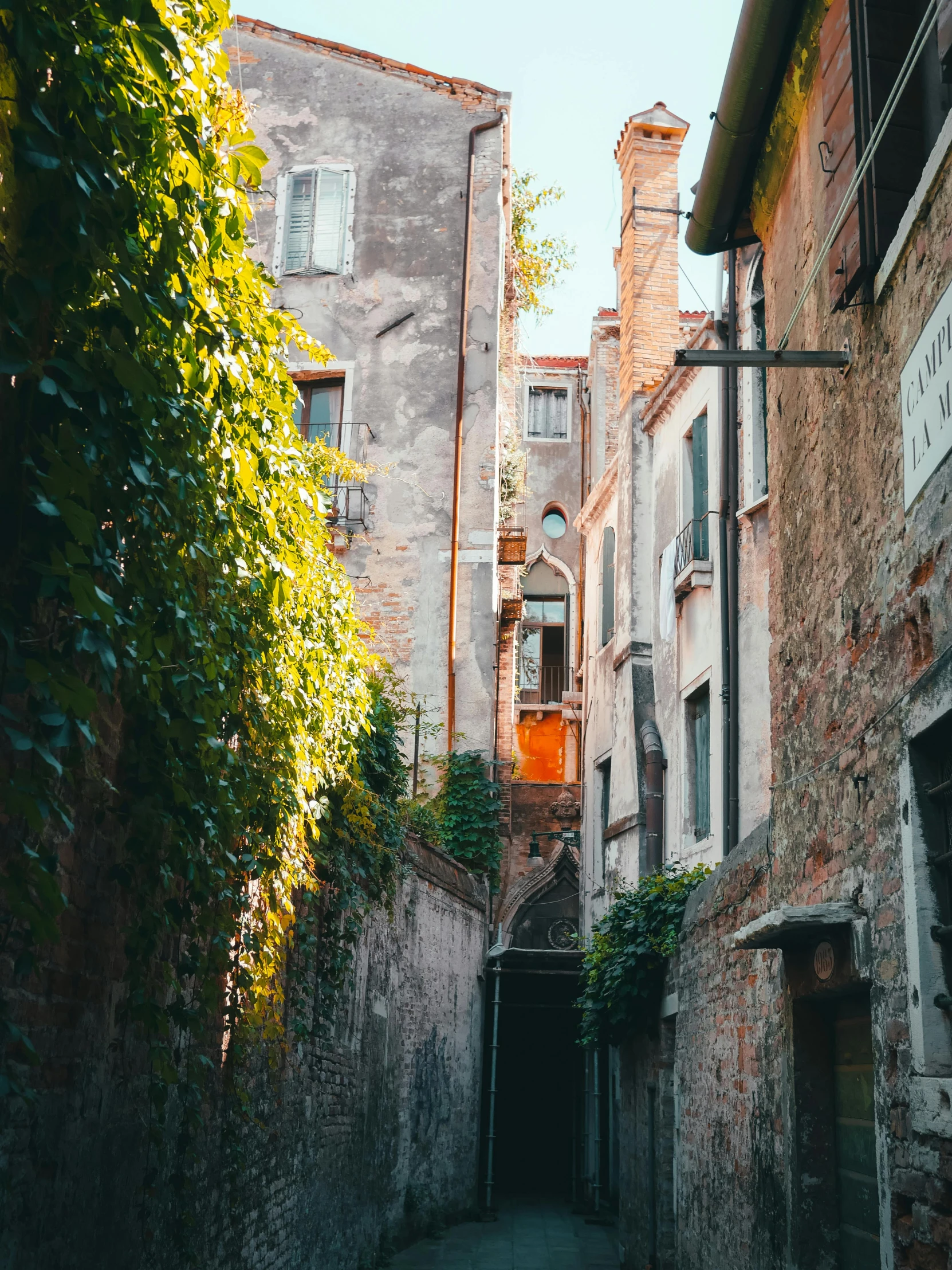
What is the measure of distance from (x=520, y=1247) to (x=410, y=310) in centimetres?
1183

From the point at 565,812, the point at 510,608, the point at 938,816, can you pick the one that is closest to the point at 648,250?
the point at 510,608

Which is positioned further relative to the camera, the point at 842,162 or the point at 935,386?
the point at 842,162

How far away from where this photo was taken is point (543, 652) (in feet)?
86.6

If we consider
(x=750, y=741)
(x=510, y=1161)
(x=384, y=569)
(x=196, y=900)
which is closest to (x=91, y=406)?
(x=196, y=900)

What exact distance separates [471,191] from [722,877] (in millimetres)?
12419

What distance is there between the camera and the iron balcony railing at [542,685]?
2559cm

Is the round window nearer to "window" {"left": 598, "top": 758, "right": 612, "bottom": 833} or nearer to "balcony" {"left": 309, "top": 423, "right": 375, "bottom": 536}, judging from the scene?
"window" {"left": 598, "top": 758, "right": 612, "bottom": 833}

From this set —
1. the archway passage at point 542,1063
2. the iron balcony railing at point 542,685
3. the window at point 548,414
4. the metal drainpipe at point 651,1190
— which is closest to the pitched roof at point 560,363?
the window at point 548,414

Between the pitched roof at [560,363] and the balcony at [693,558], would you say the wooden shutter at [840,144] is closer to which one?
the balcony at [693,558]

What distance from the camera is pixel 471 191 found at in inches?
691

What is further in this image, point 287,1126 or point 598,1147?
point 598,1147

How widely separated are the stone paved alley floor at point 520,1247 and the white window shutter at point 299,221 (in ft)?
41.5

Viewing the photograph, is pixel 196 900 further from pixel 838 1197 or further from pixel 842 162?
pixel 842 162

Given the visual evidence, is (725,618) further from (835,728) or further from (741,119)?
(835,728)
